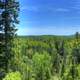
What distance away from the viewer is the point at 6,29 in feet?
102

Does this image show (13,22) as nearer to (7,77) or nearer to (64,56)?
(7,77)

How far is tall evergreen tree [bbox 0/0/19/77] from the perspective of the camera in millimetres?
30688

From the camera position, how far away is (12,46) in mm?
31047

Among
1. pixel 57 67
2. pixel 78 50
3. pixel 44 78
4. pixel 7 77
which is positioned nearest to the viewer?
pixel 7 77

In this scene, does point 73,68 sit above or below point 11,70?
below

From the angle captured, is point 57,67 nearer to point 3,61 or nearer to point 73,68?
point 73,68

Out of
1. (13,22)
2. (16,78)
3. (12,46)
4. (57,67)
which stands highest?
(13,22)

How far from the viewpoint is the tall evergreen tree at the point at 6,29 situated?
3069 cm

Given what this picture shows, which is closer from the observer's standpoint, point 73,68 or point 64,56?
point 73,68

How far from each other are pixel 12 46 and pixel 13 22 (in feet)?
7.10

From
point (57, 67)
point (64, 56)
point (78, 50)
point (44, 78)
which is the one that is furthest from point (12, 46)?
point (64, 56)

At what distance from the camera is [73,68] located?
79188 mm

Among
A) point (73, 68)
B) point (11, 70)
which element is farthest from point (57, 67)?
point (11, 70)

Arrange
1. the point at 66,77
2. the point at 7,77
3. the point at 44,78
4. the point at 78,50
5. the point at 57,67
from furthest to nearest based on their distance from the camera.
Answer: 1. the point at 57,67
2. the point at 78,50
3. the point at 44,78
4. the point at 66,77
5. the point at 7,77
